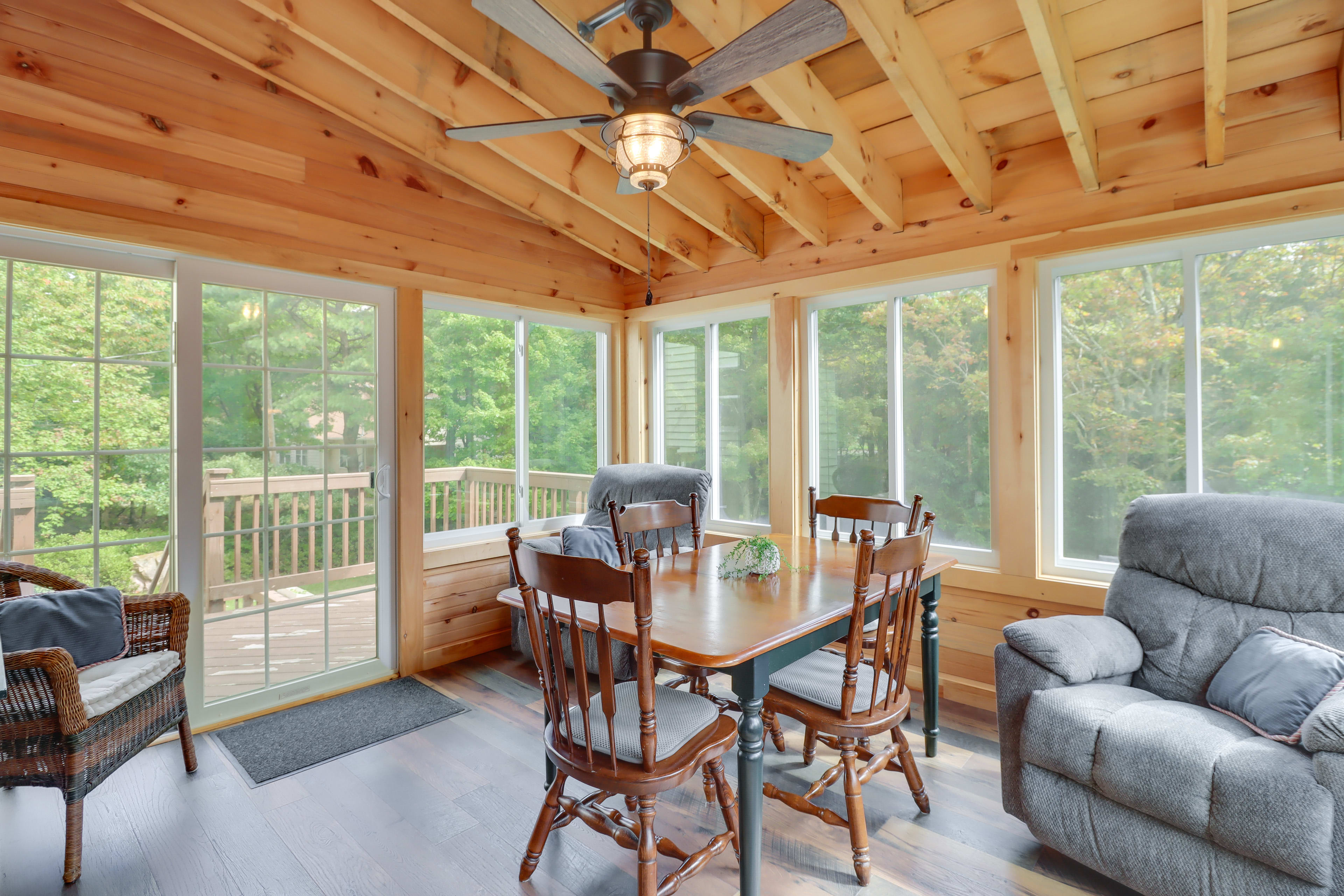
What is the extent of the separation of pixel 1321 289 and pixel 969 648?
2005mm

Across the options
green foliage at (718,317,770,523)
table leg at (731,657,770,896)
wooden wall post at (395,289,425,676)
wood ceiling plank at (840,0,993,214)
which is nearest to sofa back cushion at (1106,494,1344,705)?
table leg at (731,657,770,896)

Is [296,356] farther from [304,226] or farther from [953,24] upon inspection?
[953,24]

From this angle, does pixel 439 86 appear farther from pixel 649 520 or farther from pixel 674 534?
pixel 674 534

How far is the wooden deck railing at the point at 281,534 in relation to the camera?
2986 mm

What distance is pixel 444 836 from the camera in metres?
2.15

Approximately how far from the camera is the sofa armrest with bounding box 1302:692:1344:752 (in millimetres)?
1522

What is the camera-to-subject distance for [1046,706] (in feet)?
6.44

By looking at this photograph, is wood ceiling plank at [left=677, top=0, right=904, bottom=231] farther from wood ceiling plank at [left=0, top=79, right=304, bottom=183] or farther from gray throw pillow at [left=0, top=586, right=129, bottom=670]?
gray throw pillow at [left=0, top=586, right=129, bottom=670]

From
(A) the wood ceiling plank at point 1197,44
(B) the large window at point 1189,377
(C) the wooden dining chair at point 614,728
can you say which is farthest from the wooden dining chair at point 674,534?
(A) the wood ceiling plank at point 1197,44

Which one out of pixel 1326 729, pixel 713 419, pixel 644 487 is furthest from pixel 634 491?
pixel 1326 729

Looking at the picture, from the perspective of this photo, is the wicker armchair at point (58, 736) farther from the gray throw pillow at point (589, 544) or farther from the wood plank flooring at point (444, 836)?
the gray throw pillow at point (589, 544)

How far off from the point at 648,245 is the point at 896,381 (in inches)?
59.9

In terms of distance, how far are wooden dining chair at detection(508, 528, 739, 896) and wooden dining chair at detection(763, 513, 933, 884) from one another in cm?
27

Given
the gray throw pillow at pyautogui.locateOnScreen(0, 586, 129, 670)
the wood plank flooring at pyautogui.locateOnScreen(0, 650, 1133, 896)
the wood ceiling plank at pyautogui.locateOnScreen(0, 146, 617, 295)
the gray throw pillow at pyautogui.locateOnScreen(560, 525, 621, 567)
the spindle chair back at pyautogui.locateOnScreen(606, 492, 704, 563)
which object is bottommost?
the wood plank flooring at pyautogui.locateOnScreen(0, 650, 1133, 896)
